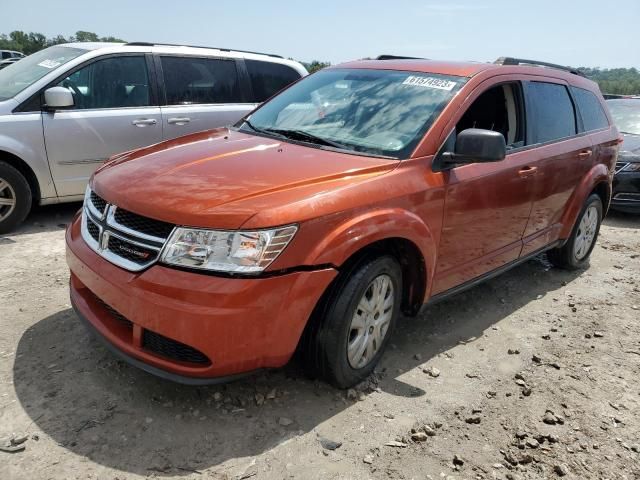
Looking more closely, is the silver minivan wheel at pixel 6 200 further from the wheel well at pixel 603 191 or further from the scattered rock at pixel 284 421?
the wheel well at pixel 603 191

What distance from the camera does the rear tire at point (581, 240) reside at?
16.7 ft

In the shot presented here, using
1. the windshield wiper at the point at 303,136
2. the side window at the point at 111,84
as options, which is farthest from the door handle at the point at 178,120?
the windshield wiper at the point at 303,136

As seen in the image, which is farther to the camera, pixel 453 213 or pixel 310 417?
pixel 453 213

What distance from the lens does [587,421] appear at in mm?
3023

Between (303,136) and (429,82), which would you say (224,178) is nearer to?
(303,136)

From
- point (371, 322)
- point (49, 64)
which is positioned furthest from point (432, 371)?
point (49, 64)

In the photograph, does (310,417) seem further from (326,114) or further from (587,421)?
(326,114)

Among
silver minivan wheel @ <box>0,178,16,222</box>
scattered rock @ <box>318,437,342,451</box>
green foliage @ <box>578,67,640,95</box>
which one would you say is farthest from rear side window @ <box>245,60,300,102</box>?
green foliage @ <box>578,67,640,95</box>

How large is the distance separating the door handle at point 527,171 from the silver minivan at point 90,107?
3.62 meters

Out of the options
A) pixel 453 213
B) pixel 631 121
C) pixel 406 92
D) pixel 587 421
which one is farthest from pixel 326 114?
pixel 631 121

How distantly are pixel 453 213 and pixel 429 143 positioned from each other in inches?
17.6

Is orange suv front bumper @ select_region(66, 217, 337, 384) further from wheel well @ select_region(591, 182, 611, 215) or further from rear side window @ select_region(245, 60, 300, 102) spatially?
rear side window @ select_region(245, 60, 300, 102)

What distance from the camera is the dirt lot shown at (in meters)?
2.51

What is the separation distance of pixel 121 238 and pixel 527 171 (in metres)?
2.76
